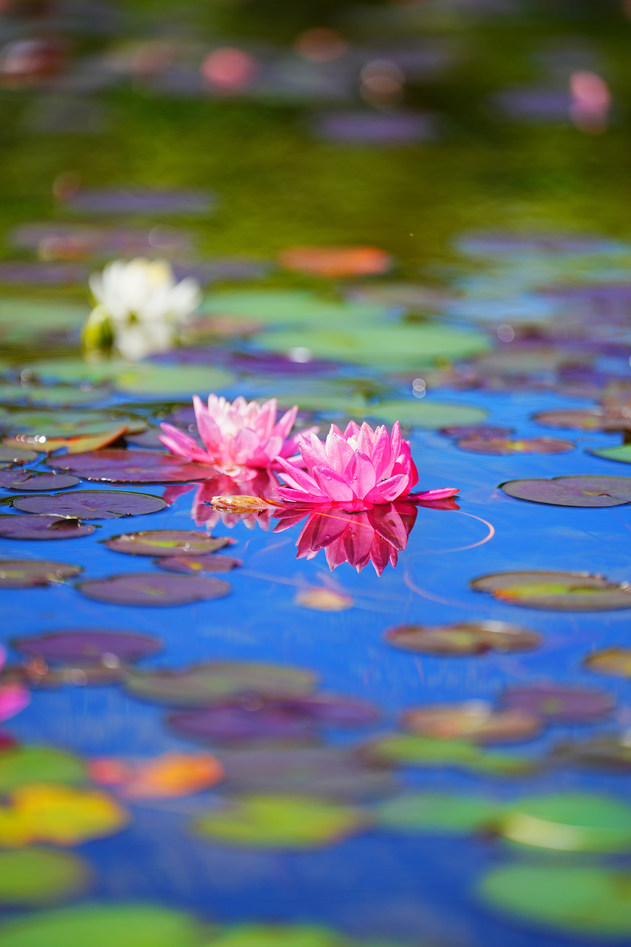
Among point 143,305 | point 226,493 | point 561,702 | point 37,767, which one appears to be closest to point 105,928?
point 37,767

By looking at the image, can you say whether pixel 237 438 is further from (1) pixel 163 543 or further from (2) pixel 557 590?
(2) pixel 557 590

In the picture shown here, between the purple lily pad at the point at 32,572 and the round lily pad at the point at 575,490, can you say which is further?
the round lily pad at the point at 575,490

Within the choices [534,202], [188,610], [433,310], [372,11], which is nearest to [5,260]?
[433,310]

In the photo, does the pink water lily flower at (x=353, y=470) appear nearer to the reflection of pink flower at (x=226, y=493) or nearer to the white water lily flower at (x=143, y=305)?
the reflection of pink flower at (x=226, y=493)

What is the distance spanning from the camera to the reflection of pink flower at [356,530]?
145cm

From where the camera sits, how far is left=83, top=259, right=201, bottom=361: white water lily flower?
104 inches

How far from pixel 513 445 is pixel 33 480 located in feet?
2.51

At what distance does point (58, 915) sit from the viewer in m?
0.82

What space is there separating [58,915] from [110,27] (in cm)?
794

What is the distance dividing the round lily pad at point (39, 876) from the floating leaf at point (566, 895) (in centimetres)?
30

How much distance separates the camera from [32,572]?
4.50 feet

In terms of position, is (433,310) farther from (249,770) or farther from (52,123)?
(52,123)

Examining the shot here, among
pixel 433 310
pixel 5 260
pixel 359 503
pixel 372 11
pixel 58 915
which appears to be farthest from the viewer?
pixel 372 11

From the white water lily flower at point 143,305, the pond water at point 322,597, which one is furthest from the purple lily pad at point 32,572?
the white water lily flower at point 143,305
